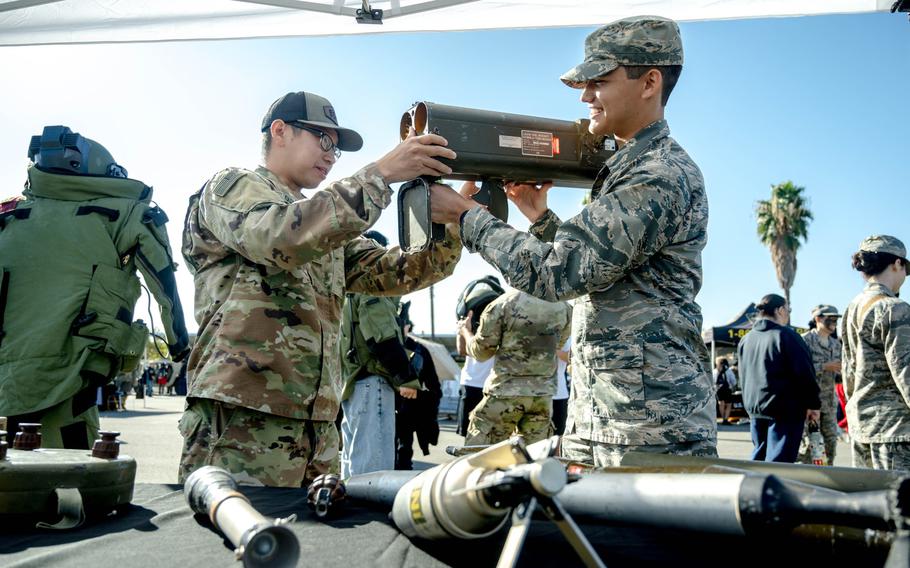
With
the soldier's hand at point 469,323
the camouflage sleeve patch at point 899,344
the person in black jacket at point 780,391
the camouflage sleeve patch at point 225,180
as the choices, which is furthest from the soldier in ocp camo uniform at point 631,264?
the person in black jacket at point 780,391

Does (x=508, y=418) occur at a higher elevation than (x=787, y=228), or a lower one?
lower

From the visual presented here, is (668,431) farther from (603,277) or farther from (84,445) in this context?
(84,445)

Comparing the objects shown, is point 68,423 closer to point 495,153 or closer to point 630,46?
point 495,153

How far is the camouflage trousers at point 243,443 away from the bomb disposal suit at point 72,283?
102 cm

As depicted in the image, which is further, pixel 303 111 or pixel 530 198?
pixel 303 111

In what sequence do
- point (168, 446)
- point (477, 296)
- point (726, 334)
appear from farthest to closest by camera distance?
point (726, 334), point (168, 446), point (477, 296)

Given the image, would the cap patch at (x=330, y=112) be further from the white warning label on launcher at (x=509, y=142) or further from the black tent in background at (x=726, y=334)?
the black tent in background at (x=726, y=334)

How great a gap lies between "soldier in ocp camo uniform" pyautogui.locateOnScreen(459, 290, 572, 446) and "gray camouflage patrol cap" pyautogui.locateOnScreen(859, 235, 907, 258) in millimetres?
2148

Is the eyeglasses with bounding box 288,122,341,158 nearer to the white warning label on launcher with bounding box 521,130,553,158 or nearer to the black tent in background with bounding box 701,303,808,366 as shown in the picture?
the white warning label on launcher with bounding box 521,130,553,158

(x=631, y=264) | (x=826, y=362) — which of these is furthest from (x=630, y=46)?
(x=826, y=362)

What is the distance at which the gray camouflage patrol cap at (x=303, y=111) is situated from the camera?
2.58 m

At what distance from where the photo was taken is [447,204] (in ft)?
6.81

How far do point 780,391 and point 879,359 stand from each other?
207cm

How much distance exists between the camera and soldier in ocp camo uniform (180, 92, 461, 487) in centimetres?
214
